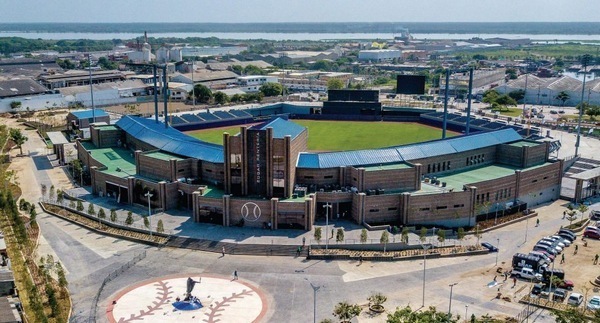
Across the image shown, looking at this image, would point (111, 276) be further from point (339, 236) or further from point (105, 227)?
point (339, 236)

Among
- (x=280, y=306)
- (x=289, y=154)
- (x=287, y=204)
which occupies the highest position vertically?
(x=289, y=154)

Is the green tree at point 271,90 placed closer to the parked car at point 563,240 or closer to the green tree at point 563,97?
the green tree at point 563,97

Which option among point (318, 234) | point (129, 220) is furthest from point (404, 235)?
point (129, 220)

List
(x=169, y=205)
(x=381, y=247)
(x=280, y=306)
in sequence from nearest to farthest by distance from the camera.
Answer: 1. (x=280, y=306)
2. (x=381, y=247)
3. (x=169, y=205)

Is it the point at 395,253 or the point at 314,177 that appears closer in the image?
the point at 395,253

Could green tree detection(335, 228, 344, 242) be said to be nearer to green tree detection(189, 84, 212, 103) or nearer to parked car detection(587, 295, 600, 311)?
parked car detection(587, 295, 600, 311)

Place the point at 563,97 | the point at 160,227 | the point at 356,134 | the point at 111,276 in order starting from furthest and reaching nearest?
the point at 563,97
the point at 356,134
the point at 160,227
the point at 111,276

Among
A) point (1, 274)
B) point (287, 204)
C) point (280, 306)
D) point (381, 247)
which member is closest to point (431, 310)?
point (280, 306)

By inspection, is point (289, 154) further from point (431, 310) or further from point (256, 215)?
point (431, 310)
